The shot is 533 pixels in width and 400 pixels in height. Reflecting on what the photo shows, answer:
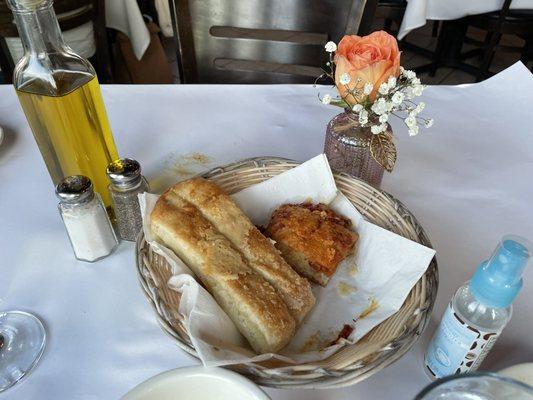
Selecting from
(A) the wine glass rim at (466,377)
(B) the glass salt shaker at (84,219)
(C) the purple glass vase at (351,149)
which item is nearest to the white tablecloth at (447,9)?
(C) the purple glass vase at (351,149)

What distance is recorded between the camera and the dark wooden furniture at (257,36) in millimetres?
943

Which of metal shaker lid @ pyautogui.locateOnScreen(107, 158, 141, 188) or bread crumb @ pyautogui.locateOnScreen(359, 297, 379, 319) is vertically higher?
metal shaker lid @ pyautogui.locateOnScreen(107, 158, 141, 188)

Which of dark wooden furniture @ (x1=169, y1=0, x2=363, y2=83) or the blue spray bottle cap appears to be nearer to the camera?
the blue spray bottle cap

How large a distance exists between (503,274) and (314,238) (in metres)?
0.24

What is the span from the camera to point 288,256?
57cm

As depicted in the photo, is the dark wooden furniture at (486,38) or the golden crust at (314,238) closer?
the golden crust at (314,238)

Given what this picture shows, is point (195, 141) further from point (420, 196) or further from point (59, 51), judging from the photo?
point (420, 196)

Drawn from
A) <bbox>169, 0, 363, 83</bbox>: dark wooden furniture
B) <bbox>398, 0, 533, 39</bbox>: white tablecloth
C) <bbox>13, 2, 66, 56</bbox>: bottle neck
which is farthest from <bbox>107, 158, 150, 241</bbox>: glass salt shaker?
<bbox>398, 0, 533, 39</bbox>: white tablecloth

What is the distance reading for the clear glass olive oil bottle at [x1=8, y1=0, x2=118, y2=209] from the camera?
1.71 feet

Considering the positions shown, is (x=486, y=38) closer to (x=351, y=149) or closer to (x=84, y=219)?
(x=351, y=149)

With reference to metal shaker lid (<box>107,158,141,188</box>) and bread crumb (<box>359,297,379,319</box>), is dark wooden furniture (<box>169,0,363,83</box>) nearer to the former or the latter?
metal shaker lid (<box>107,158,141,188</box>)

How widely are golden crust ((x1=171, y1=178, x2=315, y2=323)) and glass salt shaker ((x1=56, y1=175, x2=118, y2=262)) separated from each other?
0.32 ft

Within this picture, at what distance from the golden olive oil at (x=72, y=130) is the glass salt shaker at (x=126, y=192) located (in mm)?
55

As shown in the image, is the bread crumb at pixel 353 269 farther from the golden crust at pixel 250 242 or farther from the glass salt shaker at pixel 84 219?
the glass salt shaker at pixel 84 219
